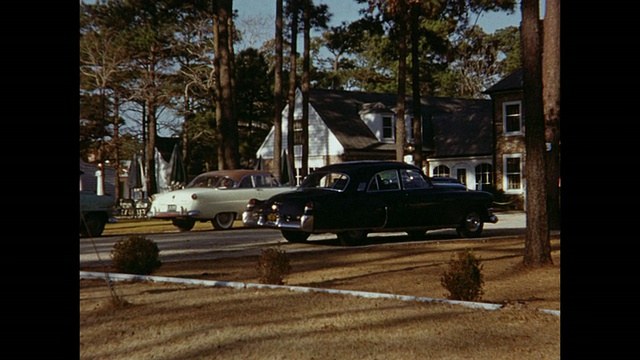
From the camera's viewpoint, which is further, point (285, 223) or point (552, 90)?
point (552, 90)

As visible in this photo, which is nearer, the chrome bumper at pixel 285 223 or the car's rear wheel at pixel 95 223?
the chrome bumper at pixel 285 223

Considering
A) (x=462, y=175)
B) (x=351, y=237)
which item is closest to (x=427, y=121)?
(x=462, y=175)

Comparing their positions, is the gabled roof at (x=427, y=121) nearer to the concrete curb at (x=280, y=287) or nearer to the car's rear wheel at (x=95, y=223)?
the car's rear wheel at (x=95, y=223)

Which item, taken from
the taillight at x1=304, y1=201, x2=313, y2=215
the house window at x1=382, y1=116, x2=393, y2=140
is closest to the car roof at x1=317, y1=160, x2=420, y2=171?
the taillight at x1=304, y1=201, x2=313, y2=215

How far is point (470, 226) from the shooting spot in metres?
17.8

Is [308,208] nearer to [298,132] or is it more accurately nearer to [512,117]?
[512,117]

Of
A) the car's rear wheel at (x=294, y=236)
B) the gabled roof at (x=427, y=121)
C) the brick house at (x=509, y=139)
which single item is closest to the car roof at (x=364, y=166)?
the car's rear wheel at (x=294, y=236)

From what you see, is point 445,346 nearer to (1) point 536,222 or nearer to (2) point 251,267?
(1) point 536,222

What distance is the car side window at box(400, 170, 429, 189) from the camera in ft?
54.4

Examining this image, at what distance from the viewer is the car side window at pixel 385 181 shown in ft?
52.7

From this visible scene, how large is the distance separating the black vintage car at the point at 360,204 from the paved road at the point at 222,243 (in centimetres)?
51

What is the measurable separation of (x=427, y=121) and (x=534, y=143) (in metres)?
36.0

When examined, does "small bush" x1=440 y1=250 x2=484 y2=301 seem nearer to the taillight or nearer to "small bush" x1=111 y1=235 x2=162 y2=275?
"small bush" x1=111 y1=235 x2=162 y2=275

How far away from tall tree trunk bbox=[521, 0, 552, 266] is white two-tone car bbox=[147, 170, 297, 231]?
1118cm
